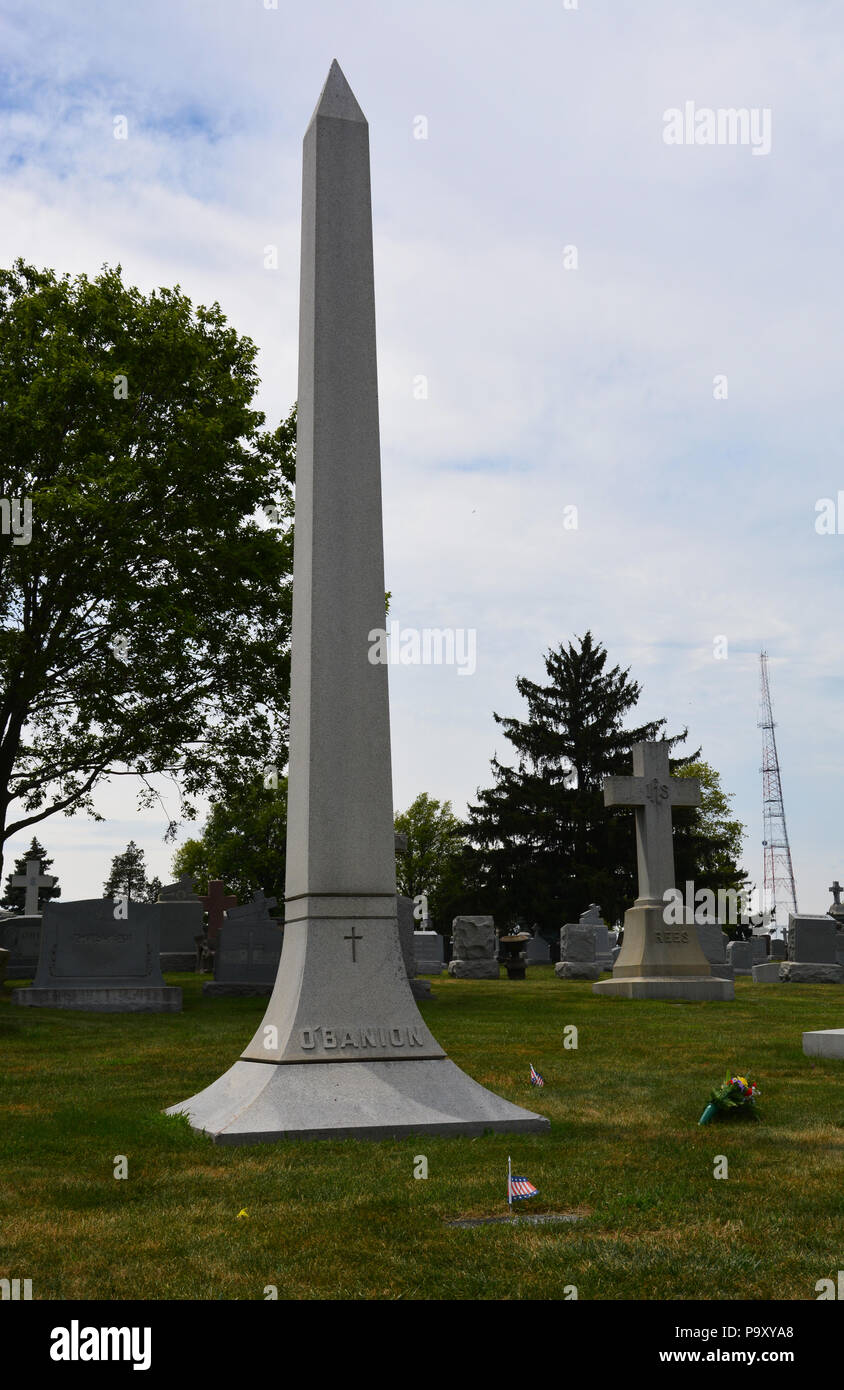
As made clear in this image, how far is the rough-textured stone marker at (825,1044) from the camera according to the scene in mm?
10430

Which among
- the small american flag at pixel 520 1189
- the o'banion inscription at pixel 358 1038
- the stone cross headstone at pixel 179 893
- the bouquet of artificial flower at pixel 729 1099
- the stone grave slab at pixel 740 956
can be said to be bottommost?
the small american flag at pixel 520 1189

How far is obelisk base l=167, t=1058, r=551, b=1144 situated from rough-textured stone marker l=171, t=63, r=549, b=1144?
0.01m

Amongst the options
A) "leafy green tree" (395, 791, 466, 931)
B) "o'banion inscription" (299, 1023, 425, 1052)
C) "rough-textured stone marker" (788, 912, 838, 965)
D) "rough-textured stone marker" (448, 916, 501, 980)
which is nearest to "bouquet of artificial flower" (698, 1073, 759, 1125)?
"o'banion inscription" (299, 1023, 425, 1052)

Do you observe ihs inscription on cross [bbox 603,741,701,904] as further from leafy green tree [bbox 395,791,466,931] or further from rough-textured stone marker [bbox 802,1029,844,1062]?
leafy green tree [bbox 395,791,466,931]

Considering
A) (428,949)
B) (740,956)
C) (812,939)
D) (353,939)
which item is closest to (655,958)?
(812,939)

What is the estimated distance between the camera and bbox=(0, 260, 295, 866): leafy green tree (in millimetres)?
18531

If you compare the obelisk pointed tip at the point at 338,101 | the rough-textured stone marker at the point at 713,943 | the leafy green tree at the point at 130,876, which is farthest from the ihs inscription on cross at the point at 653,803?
the leafy green tree at the point at 130,876

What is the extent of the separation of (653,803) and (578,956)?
7550 mm

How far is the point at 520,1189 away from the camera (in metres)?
4.94

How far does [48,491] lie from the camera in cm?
1777

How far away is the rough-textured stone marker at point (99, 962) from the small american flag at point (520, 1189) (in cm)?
1383

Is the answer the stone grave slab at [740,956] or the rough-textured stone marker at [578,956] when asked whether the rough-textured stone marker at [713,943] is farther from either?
the stone grave slab at [740,956]
